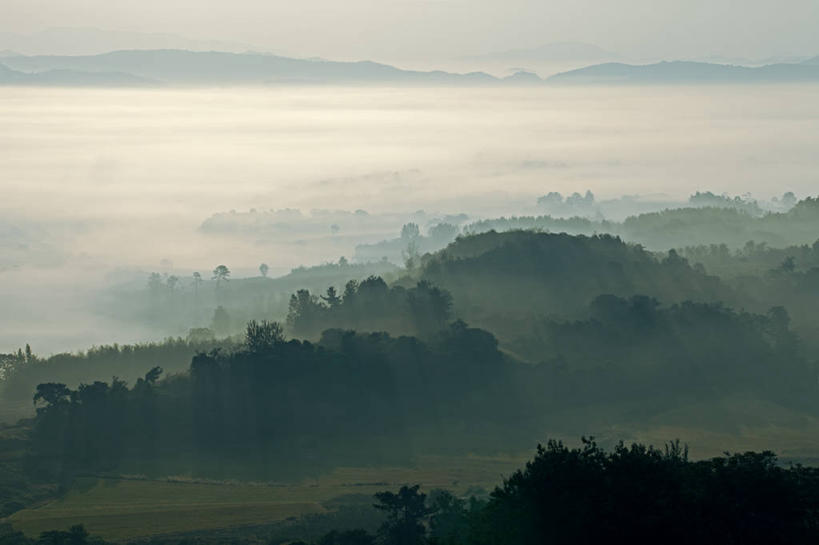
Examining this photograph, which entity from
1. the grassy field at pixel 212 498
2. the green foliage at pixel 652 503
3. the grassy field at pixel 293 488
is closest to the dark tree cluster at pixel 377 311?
the grassy field at pixel 293 488

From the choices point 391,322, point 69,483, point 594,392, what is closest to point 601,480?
point 69,483

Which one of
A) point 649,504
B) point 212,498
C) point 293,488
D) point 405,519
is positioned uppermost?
point 649,504

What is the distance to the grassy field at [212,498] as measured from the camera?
387 feet

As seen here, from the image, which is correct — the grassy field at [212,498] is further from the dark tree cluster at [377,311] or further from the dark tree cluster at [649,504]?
the dark tree cluster at [377,311]

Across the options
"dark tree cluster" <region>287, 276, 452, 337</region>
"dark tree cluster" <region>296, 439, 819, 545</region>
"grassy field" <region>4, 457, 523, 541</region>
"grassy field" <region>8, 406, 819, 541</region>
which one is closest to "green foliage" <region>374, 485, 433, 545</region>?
"dark tree cluster" <region>296, 439, 819, 545</region>

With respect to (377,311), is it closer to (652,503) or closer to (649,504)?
(649,504)

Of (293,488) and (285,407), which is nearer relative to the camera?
(293,488)

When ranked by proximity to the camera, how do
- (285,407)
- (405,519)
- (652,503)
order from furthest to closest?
(285,407), (405,519), (652,503)

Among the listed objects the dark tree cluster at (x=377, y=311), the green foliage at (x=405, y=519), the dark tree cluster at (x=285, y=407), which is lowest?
the green foliage at (x=405, y=519)

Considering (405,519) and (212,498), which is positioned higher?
(212,498)

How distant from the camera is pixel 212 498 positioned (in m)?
129

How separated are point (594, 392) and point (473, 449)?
28.3 metres

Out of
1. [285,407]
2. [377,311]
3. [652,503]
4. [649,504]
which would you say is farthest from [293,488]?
[652,503]

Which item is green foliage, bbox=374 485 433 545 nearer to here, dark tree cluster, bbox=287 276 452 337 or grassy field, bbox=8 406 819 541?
grassy field, bbox=8 406 819 541
